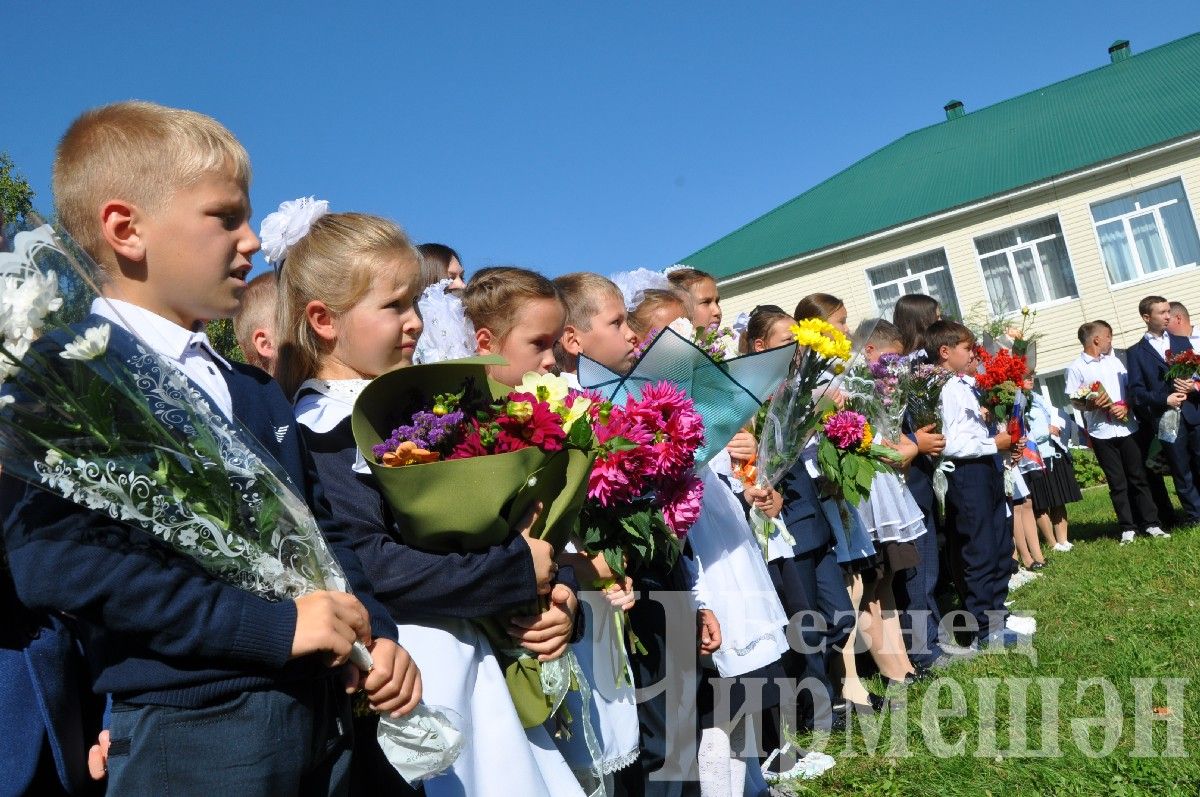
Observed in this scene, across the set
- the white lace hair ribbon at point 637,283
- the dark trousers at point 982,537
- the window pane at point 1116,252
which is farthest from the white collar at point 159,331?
the window pane at point 1116,252

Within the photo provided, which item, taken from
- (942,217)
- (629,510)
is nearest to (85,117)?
(629,510)

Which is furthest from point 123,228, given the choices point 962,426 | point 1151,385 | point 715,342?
point 1151,385

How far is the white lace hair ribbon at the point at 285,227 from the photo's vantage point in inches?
132

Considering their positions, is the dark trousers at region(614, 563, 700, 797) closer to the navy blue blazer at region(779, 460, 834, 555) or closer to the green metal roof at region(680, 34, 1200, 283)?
the navy blue blazer at region(779, 460, 834, 555)

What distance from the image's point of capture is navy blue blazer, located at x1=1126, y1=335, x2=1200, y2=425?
12.1 m

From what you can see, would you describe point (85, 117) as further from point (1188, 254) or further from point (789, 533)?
point (1188, 254)

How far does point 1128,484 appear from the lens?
12.5 meters

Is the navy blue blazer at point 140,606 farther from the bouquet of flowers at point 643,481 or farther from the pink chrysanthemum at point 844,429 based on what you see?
the pink chrysanthemum at point 844,429

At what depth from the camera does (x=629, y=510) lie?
353cm

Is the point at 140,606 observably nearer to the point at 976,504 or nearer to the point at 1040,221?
the point at 976,504

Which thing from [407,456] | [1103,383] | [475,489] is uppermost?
[1103,383]

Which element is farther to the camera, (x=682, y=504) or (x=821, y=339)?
(x=821, y=339)

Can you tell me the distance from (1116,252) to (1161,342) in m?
15.1

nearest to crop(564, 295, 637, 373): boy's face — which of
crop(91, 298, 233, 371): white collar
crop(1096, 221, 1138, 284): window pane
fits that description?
crop(91, 298, 233, 371): white collar
